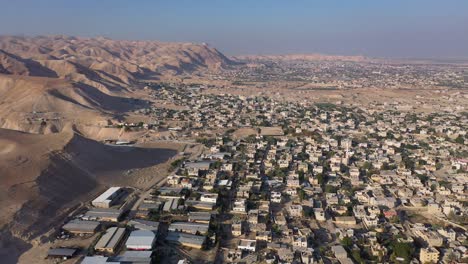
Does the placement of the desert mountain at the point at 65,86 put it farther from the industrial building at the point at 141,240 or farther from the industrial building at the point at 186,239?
the industrial building at the point at 186,239

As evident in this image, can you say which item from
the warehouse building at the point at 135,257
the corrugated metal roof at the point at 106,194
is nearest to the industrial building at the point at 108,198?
the corrugated metal roof at the point at 106,194

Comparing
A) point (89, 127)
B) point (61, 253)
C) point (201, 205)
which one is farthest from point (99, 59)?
point (61, 253)

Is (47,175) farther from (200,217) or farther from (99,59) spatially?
(99,59)

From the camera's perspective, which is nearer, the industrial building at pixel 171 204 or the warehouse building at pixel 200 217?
the warehouse building at pixel 200 217

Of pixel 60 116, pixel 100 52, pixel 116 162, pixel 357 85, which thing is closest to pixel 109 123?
pixel 60 116

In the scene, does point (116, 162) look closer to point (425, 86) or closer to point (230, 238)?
point (230, 238)
